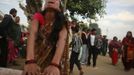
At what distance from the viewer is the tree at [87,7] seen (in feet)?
106

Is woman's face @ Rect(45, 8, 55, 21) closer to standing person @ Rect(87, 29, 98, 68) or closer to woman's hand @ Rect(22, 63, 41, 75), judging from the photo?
woman's hand @ Rect(22, 63, 41, 75)

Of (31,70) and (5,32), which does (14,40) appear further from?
(31,70)

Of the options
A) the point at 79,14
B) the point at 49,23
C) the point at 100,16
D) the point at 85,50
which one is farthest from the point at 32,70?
the point at 100,16

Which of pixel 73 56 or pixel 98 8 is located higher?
pixel 98 8

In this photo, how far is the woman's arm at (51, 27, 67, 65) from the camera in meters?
3.60

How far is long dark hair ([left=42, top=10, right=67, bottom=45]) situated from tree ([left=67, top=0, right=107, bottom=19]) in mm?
28140

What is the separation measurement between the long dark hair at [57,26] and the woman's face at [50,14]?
33 millimetres

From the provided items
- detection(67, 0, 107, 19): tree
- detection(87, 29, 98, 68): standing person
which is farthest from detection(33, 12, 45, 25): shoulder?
detection(67, 0, 107, 19): tree

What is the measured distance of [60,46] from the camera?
368 cm

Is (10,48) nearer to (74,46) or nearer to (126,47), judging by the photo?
(74,46)

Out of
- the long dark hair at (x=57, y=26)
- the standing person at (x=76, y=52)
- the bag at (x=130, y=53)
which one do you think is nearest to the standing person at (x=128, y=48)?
the bag at (x=130, y=53)

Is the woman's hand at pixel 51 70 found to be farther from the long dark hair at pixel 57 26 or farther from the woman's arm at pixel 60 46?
the long dark hair at pixel 57 26

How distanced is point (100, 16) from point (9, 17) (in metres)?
25.5

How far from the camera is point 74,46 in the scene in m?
13.9
